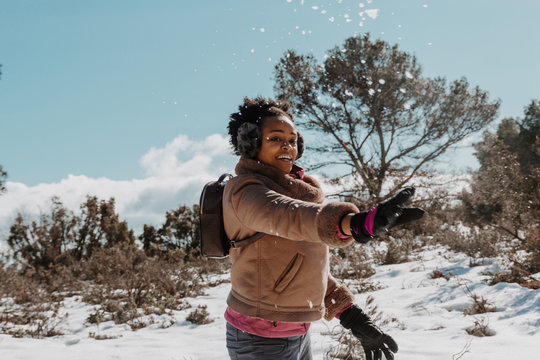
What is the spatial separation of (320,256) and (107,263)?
8560 mm

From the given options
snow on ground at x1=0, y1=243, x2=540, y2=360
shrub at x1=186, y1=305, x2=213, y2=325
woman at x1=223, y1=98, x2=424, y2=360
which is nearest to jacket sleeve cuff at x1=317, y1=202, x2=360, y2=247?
woman at x1=223, y1=98, x2=424, y2=360

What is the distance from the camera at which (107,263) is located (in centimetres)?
896

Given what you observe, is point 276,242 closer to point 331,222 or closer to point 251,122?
point 331,222

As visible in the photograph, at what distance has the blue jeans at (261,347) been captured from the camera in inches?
59.6

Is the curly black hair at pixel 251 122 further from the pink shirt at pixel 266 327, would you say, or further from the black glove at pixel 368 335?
the black glove at pixel 368 335

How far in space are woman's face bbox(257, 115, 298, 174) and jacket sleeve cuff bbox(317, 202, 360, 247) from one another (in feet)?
1.79

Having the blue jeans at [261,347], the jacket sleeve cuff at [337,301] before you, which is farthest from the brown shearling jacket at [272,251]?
the jacket sleeve cuff at [337,301]

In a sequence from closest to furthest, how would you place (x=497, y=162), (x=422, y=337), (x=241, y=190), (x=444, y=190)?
(x=241, y=190)
(x=422, y=337)
(x=497, y=162)
(x=444, y=190)

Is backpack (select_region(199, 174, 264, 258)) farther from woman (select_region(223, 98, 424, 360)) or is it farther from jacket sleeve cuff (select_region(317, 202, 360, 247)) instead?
jacket sleeve cuff (select_region(317, 202, 360, 247))

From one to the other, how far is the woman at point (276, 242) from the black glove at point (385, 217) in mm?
35

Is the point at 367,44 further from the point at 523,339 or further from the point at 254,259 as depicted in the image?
the point at 254,259

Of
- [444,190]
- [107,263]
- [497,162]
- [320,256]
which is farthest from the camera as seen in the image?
[444,190]

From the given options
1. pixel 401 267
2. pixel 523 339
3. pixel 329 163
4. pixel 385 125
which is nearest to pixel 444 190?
pixel 385 125

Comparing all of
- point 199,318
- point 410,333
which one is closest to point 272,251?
point 410,333
